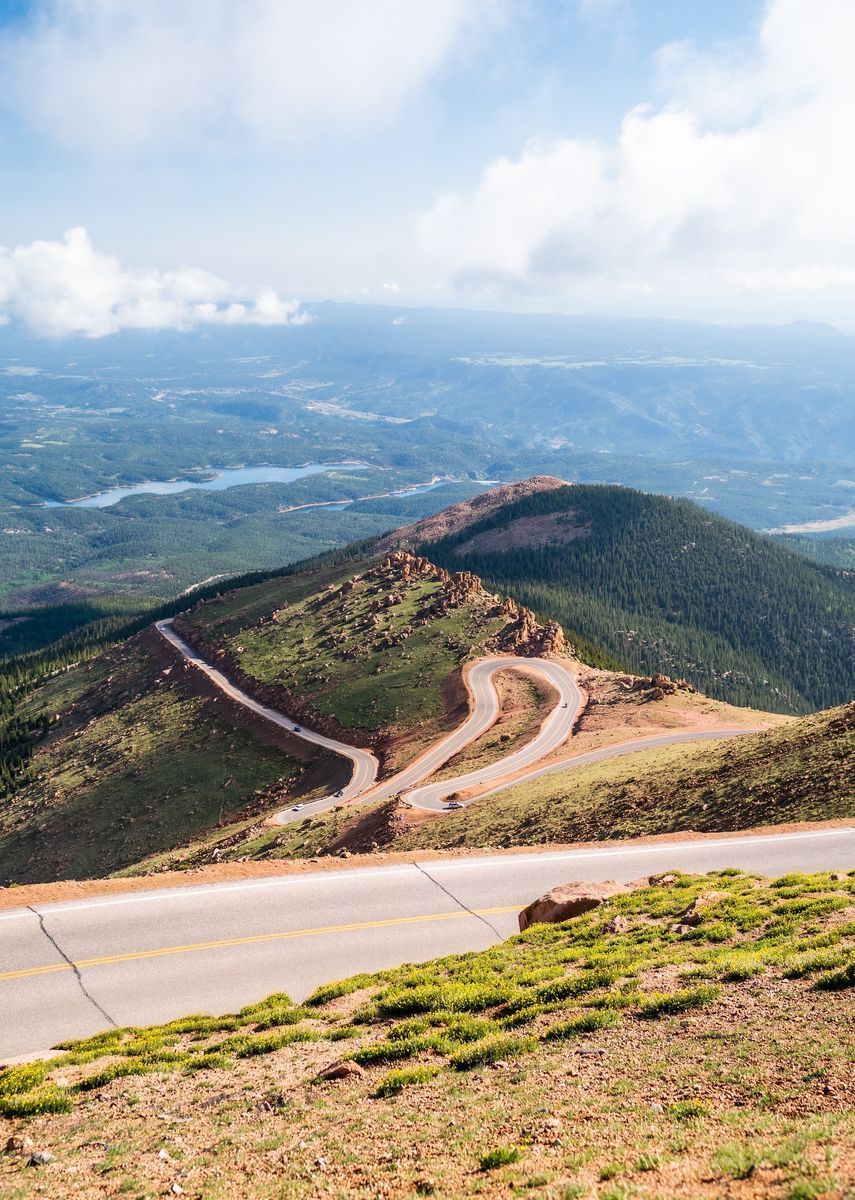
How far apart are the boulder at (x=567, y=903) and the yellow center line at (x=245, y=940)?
2839mm

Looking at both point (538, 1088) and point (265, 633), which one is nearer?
point (538, 1088)

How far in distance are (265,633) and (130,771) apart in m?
40.5

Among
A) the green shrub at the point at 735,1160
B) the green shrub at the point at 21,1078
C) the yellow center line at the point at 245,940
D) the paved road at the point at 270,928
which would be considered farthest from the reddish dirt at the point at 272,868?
the green shrub at the point at 735,1160

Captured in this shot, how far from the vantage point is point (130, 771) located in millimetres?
95688

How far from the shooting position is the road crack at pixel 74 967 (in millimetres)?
24625

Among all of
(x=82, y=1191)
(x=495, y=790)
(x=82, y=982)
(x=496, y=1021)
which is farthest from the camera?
(x=495, y=790)

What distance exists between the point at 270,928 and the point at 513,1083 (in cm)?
1669

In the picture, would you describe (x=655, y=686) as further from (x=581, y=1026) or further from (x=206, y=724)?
(x=581, y=1026)

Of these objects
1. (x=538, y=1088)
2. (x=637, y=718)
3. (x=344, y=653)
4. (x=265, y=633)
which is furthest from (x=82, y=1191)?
(x=265, y=633)

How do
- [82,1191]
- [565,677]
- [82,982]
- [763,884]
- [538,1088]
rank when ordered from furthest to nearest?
[565,677] → [763,884] → [82,982] → [538,1088] → [82,1191]

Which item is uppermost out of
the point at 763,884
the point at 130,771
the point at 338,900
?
the point at 763,884

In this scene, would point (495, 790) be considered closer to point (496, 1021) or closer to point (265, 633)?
point (496, 1021)

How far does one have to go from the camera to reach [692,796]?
46.8m

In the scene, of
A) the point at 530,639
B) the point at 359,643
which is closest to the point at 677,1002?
the point at 530,639
